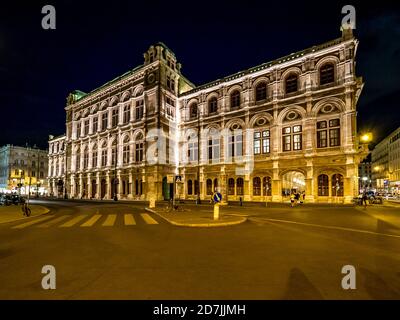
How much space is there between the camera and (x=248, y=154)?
105 feet

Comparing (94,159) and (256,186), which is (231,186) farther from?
(94,159)

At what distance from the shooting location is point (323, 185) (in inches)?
1049

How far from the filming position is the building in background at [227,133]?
26375 millimetres

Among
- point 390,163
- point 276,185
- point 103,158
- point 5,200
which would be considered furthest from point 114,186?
point 390,163

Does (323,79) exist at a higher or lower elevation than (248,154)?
higher

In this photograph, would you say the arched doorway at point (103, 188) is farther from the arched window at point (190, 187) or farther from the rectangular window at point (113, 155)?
the arched window at point (190, 187)

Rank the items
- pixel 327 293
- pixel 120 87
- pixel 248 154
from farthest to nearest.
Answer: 1. pixel 120 87
2. pixel 248 154
3. pixel 327 293

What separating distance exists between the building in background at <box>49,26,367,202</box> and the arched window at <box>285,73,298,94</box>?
0.40ft

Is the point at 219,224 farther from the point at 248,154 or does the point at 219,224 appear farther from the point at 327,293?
the point at 248,154

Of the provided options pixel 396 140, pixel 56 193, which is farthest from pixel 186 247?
pixel 396 140

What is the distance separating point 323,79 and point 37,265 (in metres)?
30.9

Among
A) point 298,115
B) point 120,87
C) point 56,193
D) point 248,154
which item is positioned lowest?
point 56,193

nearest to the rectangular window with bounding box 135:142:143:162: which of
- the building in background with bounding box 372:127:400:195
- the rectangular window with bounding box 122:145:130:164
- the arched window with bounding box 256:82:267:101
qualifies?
the rectangular window with bounding box 122:145:130:164

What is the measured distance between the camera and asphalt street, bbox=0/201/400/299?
12.9 feet
